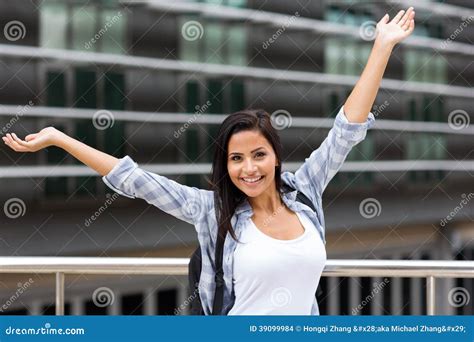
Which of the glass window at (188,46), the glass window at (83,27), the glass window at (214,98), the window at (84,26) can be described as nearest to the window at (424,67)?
the glass window at (214,98)

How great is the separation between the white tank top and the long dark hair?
0.17 feet

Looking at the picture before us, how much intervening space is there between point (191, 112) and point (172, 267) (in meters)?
13.7

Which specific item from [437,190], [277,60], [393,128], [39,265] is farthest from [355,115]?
[437,190]

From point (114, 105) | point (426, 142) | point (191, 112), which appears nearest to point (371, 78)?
point (114, 105)

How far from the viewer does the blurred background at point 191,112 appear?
13422 mm

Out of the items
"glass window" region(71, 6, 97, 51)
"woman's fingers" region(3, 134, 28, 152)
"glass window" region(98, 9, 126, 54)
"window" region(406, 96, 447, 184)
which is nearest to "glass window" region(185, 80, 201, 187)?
"glass window" region(98, 9, 126, 54)

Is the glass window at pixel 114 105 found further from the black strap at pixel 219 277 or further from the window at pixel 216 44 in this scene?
the black strap at pixel 219 277

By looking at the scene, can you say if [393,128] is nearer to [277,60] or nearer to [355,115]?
[277,60]

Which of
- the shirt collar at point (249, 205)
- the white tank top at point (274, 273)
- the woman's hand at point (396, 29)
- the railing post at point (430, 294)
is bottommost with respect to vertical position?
the white tank top at point (274, 273)

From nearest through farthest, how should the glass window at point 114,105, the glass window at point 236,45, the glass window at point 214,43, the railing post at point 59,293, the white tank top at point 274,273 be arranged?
the white tank top at point 274,273
the railing post at point 59,293
the glass window at point 114,105
the glass window at point 214,43
the glass window at point 236,45

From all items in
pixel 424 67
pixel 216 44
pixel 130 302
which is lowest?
pixel 130 302

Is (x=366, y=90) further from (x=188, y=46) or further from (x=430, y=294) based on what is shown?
(x=188, y=46)

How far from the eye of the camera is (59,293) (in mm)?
1947

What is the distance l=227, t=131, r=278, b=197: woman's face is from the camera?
1.39 m
